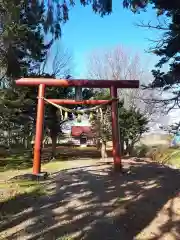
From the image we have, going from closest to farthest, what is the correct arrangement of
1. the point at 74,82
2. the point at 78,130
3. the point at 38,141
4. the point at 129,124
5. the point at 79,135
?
the point at 38,141 → the point at 74,82 → the point at 129,124 → the point at 79,135 → the point at 78,130

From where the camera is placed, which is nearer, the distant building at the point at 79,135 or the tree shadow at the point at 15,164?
the tree shadow at the point at 15,164

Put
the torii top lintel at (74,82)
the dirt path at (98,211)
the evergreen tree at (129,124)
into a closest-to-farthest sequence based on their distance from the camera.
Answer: the dirt path at (98,211)
the torii top lintel at (74,82)
the evergreen tree at (129,124)

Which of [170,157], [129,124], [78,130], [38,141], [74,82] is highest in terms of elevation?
[78,130]

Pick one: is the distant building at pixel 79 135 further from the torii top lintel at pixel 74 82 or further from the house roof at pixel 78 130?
the torii top lintel at pixel 74 82

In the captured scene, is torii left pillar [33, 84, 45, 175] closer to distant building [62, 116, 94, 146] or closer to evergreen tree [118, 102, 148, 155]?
evergreen tree [118, 102, 148, 155]

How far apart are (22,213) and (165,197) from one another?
2906 millimetres

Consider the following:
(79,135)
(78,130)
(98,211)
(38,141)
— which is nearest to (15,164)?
(38,141)

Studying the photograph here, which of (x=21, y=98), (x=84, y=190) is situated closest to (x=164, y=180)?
(x=84, y=190)

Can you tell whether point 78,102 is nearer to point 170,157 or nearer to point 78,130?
point 170,157

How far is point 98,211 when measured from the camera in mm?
6418

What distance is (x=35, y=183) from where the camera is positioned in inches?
374

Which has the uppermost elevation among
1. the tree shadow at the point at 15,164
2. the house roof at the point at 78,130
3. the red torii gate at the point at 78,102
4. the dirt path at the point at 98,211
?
the house roof at the point at 78,130

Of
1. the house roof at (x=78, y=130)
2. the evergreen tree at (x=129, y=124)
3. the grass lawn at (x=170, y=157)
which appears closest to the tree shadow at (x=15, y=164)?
the evergreen tree at (x=129, y=124)

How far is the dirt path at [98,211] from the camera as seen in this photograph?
5.43m
